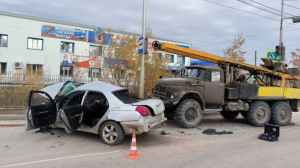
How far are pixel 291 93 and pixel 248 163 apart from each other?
22.0 ft

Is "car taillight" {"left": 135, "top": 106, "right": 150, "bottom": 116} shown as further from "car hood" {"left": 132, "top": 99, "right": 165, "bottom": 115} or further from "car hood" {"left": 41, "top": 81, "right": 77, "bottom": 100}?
"car hood" {"left": 41, "top": 81, "right": 77, "bottom": 100}

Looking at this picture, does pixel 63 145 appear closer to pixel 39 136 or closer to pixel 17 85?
pixel 39 136

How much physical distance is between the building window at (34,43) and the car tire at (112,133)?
24.6 m

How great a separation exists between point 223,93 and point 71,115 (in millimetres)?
5849

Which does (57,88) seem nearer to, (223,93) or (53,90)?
(53,90)

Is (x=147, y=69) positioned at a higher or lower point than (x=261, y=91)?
higher

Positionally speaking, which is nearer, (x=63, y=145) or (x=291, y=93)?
(x=63, y=145)

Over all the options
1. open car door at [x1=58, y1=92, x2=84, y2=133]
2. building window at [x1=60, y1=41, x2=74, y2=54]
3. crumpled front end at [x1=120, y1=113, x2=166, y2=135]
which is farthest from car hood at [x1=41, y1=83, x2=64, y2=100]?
building window at [x1=60, y1=41, x2=74, y2=54]

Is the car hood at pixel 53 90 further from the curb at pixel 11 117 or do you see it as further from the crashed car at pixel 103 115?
the curb at pixel 11 117

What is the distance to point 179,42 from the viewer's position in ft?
116

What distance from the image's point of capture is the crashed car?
5820 mm

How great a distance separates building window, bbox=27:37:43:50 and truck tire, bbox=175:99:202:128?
24.0m

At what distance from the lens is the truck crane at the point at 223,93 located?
8.50m

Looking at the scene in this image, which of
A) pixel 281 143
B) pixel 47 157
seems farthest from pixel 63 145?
pixel 281 143
